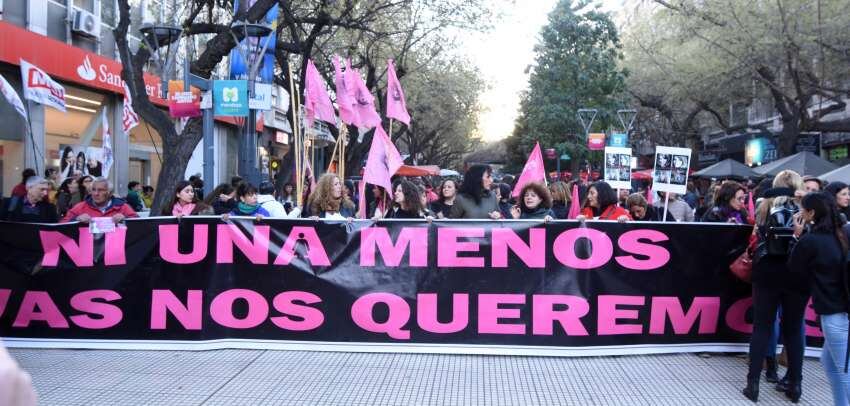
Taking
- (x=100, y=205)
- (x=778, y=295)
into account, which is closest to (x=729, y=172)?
(x=778, y=295)

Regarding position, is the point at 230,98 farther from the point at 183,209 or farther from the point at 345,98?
the point at 183,209

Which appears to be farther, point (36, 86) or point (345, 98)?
point (36, 86)

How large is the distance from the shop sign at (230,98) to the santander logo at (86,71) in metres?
8.46

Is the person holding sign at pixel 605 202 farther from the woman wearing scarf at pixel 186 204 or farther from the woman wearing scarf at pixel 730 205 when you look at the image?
the woman wearing scarf at pixel 186 204

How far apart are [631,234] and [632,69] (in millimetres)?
27786

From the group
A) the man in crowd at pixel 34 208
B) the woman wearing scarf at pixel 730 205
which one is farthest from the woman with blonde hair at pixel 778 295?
the man in crowd at pixel 34 208

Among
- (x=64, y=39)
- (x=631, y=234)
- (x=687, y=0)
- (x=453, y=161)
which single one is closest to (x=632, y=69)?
(x=687, y=0)

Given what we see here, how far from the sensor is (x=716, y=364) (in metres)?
6.02

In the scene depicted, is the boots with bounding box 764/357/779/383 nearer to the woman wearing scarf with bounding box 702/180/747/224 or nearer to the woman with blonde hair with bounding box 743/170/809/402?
the woman with blonde hair with bounding box 743/170/809/402

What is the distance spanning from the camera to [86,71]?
59.1ft

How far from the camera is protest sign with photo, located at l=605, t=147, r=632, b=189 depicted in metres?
11.4

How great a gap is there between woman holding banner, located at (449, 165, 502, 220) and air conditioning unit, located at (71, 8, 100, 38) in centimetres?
1483

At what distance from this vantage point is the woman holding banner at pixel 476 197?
23.6ft

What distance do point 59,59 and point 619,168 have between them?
13.3 metres
